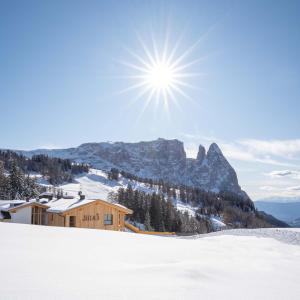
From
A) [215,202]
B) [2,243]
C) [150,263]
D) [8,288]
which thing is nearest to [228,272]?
[150,263]

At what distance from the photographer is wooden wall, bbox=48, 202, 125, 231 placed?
3167 cm

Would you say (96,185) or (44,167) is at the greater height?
(44,167)

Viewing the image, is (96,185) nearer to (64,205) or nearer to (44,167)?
(44,167)

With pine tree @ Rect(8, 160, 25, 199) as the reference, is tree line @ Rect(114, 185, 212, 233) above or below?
below

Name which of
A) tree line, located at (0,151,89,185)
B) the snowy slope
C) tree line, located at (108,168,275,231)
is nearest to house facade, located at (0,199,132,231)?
tree line, located at (108,168,275,231)

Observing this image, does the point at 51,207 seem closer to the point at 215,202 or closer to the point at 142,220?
the point at 142,220

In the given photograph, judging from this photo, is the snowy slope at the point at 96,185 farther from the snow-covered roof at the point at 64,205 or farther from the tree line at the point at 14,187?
the snow-covered roof at the point at 64,205

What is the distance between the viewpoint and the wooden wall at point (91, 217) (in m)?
31.7

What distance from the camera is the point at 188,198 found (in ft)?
581

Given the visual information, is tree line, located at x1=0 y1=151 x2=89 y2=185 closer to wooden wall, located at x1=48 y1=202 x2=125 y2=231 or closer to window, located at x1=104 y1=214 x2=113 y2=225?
wooden wall, located at x1=48 y1=202 x2=125 y2=231

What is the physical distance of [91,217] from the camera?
32688 mm

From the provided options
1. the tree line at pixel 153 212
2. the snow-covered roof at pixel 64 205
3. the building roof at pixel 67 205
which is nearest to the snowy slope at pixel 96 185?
the tree line at pixel 153 212

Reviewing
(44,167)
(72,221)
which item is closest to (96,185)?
(44,167)

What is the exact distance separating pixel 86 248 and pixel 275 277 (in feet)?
13.4
